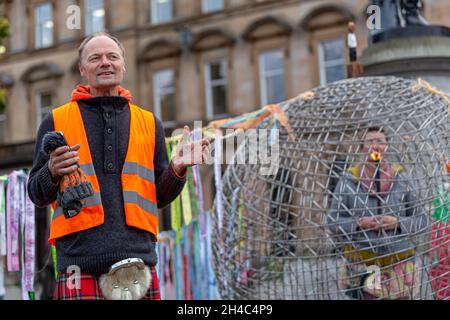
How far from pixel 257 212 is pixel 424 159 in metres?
1.04

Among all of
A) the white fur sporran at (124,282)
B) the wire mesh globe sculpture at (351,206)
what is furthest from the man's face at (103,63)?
the wire mesh globe sculpture at (351,206)

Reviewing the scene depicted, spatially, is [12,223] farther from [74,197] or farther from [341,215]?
[74,197]

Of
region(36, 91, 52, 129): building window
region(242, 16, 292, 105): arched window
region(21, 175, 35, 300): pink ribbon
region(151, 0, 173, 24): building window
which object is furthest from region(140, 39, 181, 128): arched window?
region(21, 175, 35, 300): pink ribbon

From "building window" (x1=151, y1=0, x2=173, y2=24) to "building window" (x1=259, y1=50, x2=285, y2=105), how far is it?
3.57 m

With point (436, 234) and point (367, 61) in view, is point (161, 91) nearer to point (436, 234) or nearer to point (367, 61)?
point (367, 61)

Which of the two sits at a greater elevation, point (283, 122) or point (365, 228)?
point (283, 122)

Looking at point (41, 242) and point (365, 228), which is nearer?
point (365, 228)

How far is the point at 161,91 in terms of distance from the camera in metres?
23.2

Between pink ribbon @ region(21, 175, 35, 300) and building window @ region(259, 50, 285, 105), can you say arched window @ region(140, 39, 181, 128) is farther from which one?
pink ribbon @ region(21, 175, 35, 300)

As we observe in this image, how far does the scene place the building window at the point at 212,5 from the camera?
22312mm

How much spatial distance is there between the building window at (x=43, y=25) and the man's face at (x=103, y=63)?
23.6m

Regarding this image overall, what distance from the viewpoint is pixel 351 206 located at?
4535 mm

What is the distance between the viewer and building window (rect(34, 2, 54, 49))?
25.8 metres
